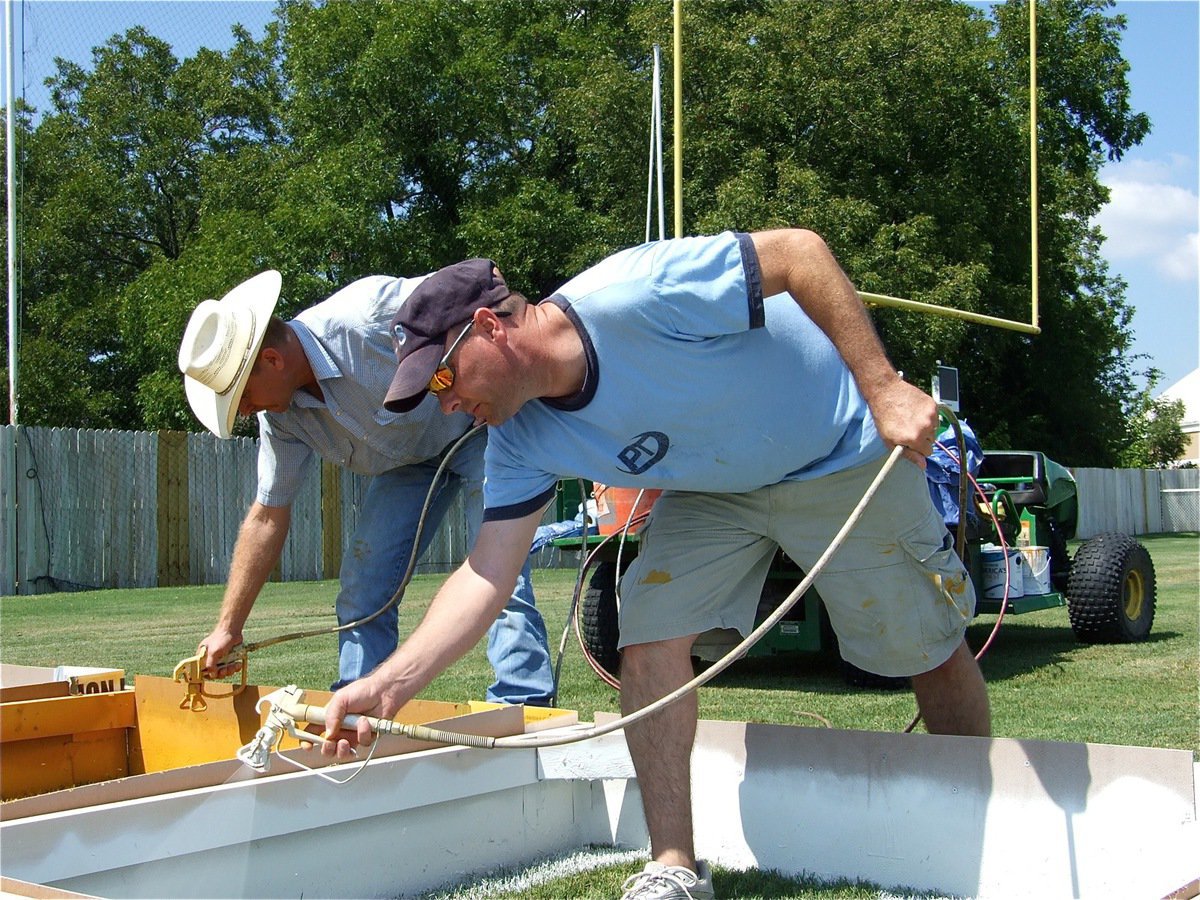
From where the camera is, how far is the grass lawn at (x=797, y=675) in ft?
16.5

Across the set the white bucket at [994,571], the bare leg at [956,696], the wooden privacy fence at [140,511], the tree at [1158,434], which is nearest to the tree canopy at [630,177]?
the wooden privacy fence at [140,511]

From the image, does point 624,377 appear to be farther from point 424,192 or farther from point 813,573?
point 424,192

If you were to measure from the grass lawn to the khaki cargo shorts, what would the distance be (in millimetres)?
671

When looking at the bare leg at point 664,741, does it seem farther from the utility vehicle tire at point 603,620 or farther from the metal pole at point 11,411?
the metal pole at point 11,411

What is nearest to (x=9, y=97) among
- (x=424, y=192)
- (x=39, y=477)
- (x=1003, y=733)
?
(x=39, y=477)

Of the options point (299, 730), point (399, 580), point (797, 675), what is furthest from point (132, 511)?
point (299, 730)

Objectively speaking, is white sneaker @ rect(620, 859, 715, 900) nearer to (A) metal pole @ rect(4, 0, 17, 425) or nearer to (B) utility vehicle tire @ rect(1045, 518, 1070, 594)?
(B) utility vehicle tire @ rect(1045, 518, 1070, 594)

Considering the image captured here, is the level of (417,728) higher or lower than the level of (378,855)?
higher

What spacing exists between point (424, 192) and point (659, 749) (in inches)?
923

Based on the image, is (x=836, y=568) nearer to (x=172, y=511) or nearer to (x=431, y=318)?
(x=431, y=318)

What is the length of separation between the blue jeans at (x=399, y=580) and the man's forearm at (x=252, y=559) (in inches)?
12.4

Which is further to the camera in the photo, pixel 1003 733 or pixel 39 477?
pixel 39 477

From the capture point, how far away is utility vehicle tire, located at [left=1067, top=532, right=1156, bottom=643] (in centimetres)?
820

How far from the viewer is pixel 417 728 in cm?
274
